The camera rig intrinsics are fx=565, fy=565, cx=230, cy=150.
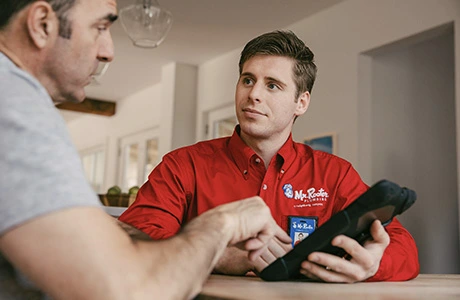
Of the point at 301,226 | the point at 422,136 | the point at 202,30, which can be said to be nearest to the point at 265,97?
the point at 301,226

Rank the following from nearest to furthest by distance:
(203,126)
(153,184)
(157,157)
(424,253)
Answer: (153,184), (424,253), (203,126), (157,157)

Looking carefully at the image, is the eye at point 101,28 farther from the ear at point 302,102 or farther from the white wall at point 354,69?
the white wall at point 354,69

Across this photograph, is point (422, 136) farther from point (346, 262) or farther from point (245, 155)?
point (346, 262)

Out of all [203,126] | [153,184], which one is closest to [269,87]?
[153,184]

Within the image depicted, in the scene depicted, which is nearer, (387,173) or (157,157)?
(387,173)

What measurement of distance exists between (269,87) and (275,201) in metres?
0.42

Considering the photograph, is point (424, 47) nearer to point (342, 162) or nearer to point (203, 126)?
point (203, 126)

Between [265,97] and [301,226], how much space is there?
1.54 ft

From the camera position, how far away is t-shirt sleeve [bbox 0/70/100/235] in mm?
678

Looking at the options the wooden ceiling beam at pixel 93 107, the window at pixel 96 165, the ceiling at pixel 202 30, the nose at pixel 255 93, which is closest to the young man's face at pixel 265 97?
the nose at pixel 255 93

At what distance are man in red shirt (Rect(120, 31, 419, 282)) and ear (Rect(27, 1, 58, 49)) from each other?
65 centimetres

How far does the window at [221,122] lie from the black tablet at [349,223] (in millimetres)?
4597

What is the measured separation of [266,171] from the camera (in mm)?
1793

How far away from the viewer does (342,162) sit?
6.09ft
